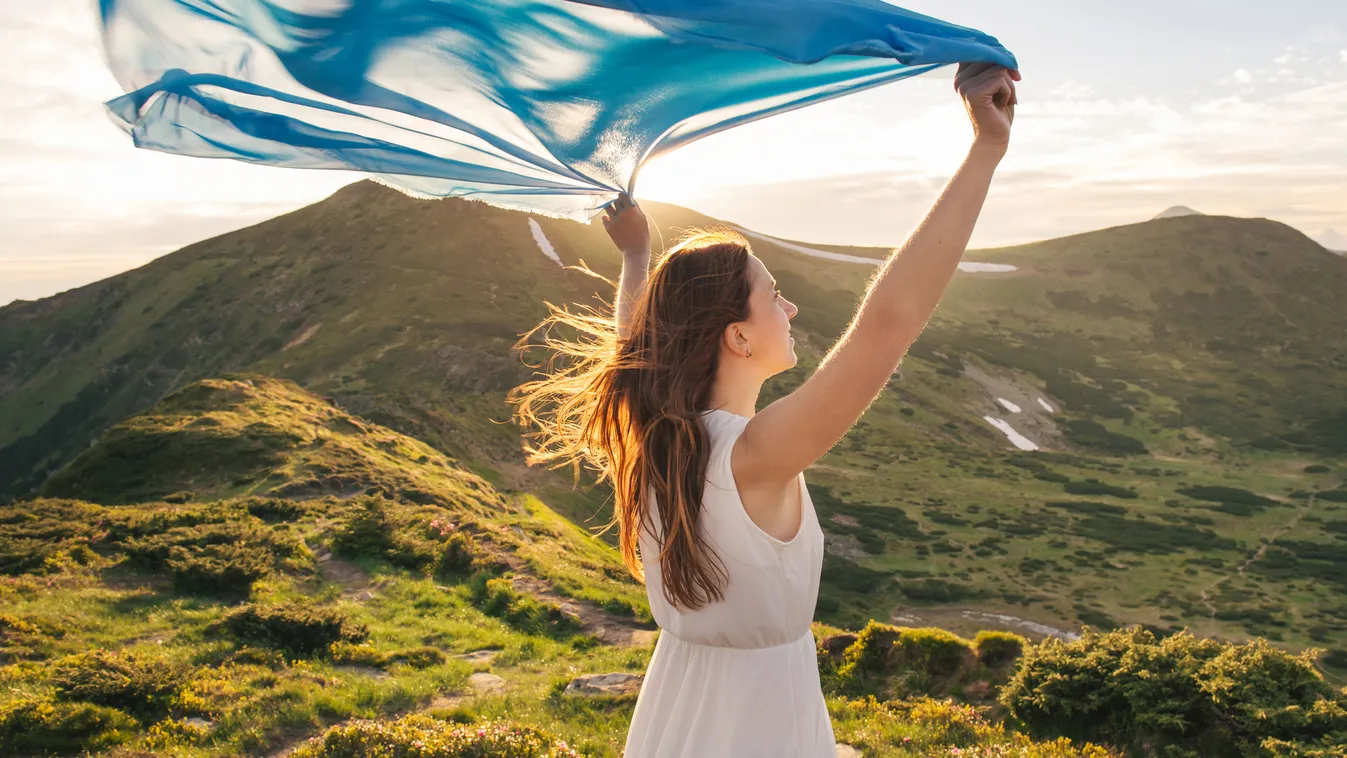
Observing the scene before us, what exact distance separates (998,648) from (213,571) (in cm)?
1161

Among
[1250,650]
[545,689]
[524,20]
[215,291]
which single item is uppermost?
[215,291]

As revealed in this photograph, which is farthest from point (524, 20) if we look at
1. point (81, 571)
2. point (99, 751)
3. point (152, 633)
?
point (81, 571)

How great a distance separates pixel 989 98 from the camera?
2338 mm

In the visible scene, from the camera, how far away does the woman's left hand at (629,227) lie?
3.83 m

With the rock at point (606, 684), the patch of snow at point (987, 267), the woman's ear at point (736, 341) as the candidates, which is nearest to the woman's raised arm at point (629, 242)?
the woman's ear at point (736, 341)

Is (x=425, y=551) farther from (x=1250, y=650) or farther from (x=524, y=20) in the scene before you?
(x=524, y=20)

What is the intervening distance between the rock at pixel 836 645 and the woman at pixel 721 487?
9.88 metres

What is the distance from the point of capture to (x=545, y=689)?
10773 mm

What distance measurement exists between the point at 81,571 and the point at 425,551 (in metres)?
5.56

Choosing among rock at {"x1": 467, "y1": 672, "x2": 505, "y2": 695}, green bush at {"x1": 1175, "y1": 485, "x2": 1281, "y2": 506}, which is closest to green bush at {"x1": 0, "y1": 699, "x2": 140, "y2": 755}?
rock at {"x1": 467, "y1": 672, "x2": 505, "y2": 695}

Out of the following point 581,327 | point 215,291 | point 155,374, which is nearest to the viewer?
point 581,327

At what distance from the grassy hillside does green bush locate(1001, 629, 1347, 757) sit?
0.02m

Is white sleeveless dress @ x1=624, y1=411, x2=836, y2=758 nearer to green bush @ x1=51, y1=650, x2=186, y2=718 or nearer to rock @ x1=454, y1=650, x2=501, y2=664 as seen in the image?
green bush @ x1=51, y1=650, x2=186, y2=718

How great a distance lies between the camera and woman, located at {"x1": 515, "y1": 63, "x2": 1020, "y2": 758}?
2.42m
